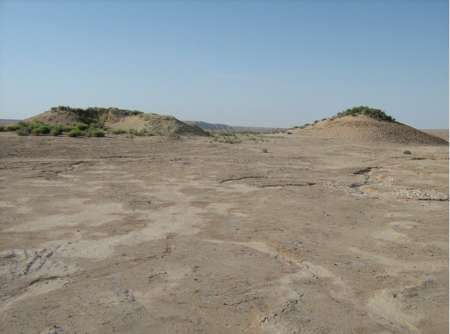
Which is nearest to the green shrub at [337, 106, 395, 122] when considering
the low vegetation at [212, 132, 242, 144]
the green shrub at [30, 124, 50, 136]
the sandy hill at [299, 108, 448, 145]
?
the sandy hill at [299, 108, 448, 145]

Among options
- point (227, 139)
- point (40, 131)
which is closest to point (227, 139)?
point (227, 139)

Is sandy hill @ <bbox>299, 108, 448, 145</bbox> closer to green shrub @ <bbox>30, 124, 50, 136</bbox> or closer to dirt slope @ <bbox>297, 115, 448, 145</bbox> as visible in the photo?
dirt slope @ <bbox>297, 115, 448, 145</bbox>

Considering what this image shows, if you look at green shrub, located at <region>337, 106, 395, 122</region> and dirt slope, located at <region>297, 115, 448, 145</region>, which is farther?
green shrub, located at <region>337, 106, 395, 122</region>

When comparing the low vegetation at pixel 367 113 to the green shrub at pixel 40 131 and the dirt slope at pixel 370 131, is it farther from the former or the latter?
the green shrub at pixel 40 131

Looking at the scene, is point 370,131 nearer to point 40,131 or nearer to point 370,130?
point 370,130

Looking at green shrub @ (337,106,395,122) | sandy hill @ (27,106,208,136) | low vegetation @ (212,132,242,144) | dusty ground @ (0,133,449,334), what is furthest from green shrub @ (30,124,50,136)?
green shrub @ (337,106,395,122)

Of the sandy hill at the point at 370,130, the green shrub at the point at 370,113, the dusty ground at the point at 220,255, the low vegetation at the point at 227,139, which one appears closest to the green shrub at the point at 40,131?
the low vegetation at the point at 227,139

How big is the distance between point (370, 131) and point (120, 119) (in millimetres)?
19549

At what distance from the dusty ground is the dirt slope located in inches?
778

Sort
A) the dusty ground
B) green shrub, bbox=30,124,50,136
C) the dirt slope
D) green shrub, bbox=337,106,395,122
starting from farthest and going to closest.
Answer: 1. green shrub, bbox=337,106,395,122
2. the dirt slope
3. green shrub, bbox=30,124,50,136
4. the dusty ground

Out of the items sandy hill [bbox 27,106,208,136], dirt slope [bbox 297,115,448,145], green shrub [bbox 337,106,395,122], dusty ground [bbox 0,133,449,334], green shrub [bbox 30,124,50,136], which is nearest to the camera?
dusty ground [bbox 0,133,449,334]

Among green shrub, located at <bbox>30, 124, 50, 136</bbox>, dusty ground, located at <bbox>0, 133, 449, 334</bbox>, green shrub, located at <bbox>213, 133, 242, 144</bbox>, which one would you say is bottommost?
dusty ground, located at <bbox>0, 133, 449, 334</bbox>

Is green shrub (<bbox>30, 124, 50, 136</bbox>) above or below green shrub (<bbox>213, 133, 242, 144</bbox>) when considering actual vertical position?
above

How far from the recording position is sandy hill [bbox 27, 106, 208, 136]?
3212cm
